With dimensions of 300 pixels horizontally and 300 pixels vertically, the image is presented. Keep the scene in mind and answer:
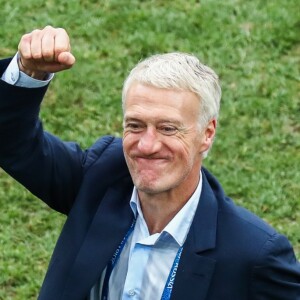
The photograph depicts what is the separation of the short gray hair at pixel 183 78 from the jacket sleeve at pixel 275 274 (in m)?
0.47

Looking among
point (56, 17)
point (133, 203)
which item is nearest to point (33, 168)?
point (133, 203)

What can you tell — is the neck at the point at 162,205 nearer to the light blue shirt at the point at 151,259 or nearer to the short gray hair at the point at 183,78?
the light blue shirt at the point at 151,259

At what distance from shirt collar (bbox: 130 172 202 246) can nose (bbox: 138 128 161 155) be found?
0.98 ft

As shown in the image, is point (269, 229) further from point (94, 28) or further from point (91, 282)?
point (94, 28)

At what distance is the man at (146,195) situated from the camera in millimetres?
3670

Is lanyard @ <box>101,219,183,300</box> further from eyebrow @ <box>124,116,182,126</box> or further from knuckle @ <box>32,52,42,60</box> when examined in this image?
knuckle @ <box>32,52,42,60</box>

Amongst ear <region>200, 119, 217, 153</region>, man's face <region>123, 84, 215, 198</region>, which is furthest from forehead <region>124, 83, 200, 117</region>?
ear <region>200, 119, 217, 153</region>

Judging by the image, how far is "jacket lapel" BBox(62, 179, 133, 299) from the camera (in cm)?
385

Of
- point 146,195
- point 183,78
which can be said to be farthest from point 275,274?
point 183,78

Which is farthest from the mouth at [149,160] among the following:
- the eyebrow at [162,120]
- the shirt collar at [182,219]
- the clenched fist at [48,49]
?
the clenched fist at [48,49]

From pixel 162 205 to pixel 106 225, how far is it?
21cm

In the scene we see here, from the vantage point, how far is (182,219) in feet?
12.6

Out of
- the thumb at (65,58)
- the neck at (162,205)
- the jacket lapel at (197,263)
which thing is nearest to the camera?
the thumb at (65,58)

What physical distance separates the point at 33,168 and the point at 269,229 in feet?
2.75
